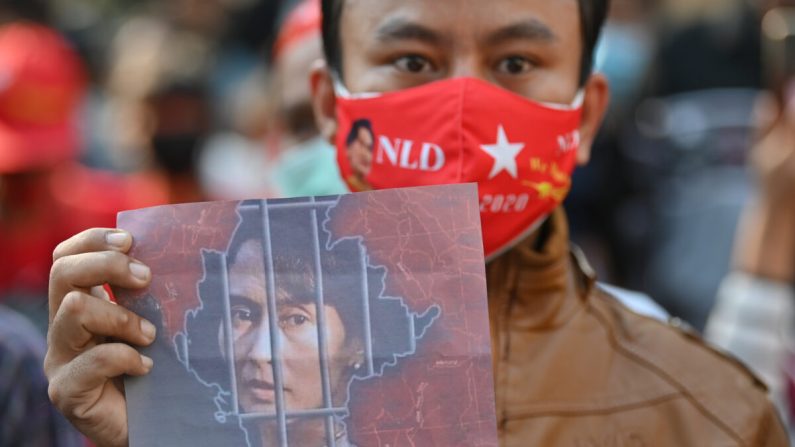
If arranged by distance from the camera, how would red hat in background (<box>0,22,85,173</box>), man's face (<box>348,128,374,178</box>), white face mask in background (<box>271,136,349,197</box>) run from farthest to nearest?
red hat in background (<box>0,22,85,173</box>) < white face mask in background (<box>271,136,349,197</box>) < man's face (<box>348,128,374,178</box>)

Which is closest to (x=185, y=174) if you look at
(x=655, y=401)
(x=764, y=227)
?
(x=764, y=227)

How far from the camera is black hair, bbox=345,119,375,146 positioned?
7.50 ft

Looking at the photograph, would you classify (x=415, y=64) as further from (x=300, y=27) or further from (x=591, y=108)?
(x=300, y=27)

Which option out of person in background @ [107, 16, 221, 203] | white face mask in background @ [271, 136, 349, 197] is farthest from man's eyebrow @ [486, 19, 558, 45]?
person in background @ [107, 16, 221, 203]

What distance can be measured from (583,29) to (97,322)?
1133 mm

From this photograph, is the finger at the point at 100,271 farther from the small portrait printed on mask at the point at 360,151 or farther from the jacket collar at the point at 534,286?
the jacket collar at the point at 534,286

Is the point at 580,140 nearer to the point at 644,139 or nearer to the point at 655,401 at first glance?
the point at 655,401

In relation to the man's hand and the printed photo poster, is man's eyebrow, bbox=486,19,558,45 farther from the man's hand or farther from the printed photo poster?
the man's hand

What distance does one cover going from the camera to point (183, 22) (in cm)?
772

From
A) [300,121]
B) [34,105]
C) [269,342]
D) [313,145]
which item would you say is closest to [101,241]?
[269,342]

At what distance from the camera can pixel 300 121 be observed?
3973 millimetres

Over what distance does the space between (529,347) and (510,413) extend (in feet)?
0.48

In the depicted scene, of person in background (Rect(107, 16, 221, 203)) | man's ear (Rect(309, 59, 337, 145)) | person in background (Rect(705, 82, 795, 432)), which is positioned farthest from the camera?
person in background (Rect(107, 16, 221, 203))

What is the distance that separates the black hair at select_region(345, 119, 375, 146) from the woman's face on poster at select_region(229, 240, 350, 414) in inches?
19.0
